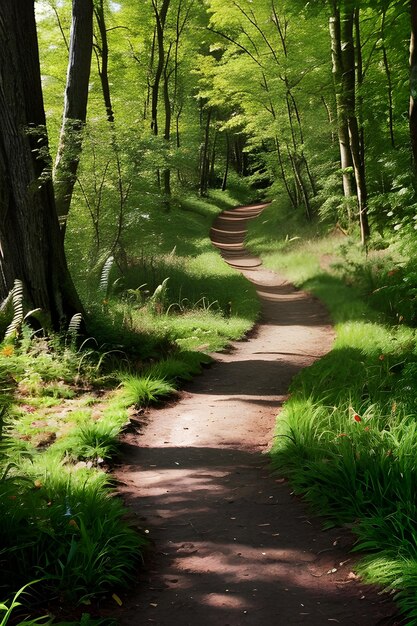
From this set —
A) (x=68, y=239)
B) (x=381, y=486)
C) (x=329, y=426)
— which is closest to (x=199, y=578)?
(x=381, y=486)

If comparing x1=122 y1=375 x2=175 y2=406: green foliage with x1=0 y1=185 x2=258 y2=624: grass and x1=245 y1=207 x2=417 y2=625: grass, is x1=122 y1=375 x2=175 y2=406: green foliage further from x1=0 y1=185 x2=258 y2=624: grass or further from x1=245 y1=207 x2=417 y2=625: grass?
x1=245 y1=207 x2=417 y2=625: grass

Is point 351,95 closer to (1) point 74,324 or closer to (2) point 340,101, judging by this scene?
(2) point 340,101

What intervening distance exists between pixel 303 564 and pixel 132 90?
25.8 m

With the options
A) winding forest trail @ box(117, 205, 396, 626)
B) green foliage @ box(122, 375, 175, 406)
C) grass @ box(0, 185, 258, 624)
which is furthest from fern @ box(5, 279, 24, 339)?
winding forest trail @ box(117, 205, 396, 626)

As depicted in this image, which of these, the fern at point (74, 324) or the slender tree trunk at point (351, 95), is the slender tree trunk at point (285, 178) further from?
the fern at point (74, 324)

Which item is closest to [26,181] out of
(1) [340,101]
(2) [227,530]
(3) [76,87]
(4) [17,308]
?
(4) [17,308]

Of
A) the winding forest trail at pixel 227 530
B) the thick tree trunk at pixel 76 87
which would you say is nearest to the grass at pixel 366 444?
the winding forest trail at pixel 227 530

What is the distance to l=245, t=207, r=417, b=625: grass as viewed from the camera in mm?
3152

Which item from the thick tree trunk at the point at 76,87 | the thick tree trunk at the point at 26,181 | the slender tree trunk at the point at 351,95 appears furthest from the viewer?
the slender tree trunk at the point at 351,95

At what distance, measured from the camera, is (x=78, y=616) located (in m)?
2.87

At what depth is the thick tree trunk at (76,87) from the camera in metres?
8.72

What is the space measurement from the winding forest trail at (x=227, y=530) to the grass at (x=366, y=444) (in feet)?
0.55

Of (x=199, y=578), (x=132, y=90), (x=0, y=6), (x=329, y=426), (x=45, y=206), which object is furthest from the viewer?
(x=132, y=90)

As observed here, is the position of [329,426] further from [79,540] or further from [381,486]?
[79,540]
